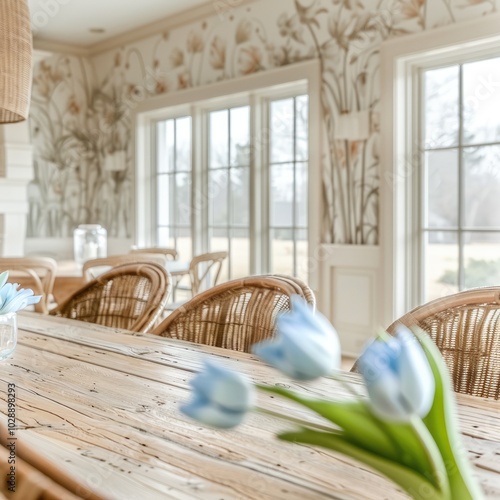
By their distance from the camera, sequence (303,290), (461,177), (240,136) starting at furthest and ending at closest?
(240,136)
(461,177)
(303,290)

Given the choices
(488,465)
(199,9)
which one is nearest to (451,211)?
(199,9)

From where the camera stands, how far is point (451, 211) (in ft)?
13.4

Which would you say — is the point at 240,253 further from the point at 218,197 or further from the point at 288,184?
the point at 288,184

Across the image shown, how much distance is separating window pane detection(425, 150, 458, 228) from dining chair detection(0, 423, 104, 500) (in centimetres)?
356

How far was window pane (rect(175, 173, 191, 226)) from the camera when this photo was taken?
5.95 meters

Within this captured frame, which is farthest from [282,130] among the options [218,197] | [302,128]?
[218,197]

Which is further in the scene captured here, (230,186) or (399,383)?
(230,186)

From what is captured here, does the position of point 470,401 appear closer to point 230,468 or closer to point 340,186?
point 230,468

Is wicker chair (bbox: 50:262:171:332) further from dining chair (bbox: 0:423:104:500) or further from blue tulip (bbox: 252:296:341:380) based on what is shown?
blue tulip (bbox: 252:296:341:380)

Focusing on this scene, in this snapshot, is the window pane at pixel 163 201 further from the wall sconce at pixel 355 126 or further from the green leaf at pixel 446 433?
the green leaf at pixel 446 433

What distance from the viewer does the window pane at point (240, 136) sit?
5.36 meters

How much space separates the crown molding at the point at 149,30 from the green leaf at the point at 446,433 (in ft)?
16.3

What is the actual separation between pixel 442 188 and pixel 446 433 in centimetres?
375

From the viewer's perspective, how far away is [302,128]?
4930mm
